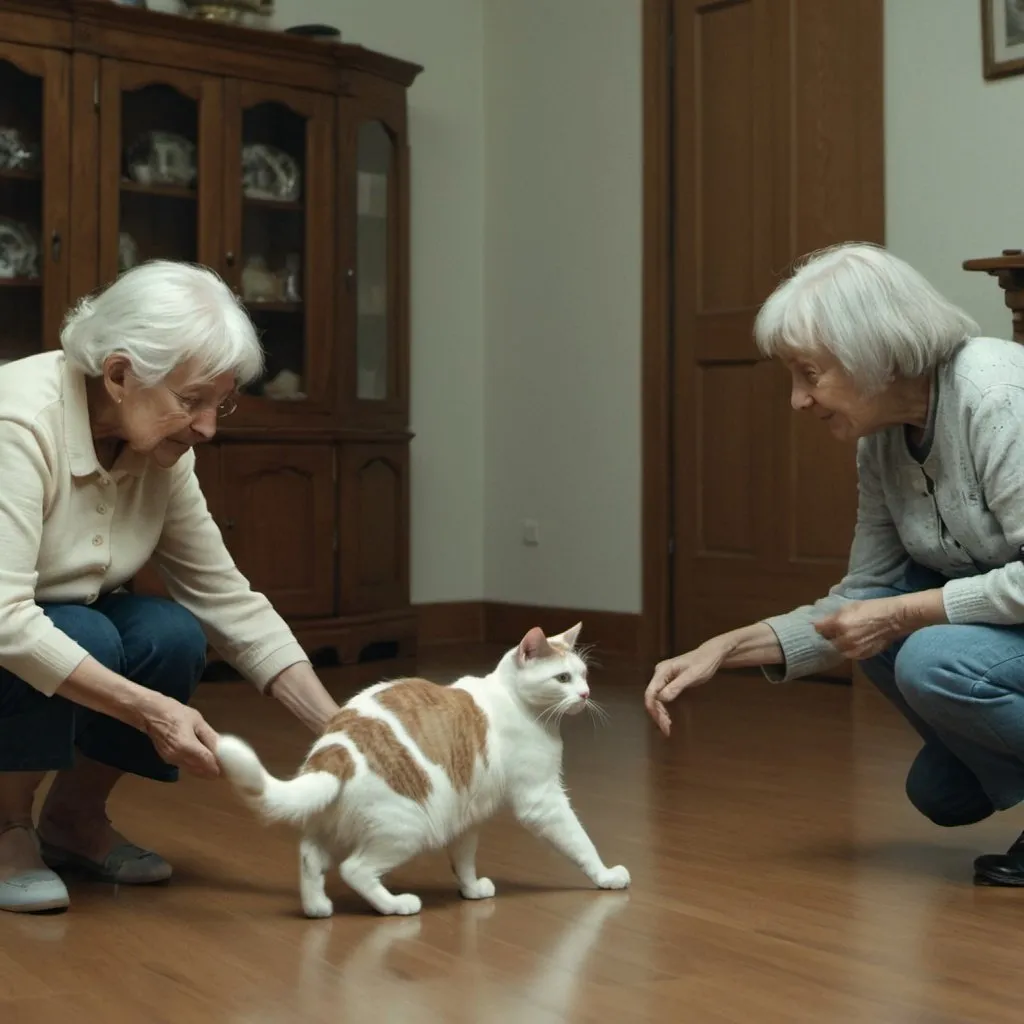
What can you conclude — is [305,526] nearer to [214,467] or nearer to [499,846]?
[214,467]

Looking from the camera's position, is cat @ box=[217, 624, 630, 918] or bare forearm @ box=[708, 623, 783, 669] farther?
bare forearm @ box=[708, 623, 783, 669]

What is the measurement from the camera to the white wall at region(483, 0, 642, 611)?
5.39 m

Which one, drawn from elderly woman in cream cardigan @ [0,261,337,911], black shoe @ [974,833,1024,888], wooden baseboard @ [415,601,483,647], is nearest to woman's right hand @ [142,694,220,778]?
elderly woman in cream cardigan @ [0,261,337,911]

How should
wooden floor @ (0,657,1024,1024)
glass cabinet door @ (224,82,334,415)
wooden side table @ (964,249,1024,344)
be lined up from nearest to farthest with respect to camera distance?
wooden floor @ (0,657,1024,1024), wooden side table @ (964,249,1024,344), glass cabinet door @ (224,82,334,415)

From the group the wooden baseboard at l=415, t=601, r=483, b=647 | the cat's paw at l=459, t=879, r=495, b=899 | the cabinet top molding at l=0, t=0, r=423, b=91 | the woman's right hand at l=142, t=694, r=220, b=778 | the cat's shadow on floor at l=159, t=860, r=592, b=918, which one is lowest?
the cat's shadow on floor at l=159, t=860, r=592, b=918

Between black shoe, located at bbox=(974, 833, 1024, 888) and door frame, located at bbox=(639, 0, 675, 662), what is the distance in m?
2.98

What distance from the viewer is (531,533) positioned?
582cm

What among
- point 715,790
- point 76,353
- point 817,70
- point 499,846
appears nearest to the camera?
point 76,353

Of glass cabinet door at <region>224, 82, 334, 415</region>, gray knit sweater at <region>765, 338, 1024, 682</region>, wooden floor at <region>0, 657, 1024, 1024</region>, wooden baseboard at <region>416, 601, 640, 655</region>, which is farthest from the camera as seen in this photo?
wooden baseboard at <region>416, 601, 640, 655</region>

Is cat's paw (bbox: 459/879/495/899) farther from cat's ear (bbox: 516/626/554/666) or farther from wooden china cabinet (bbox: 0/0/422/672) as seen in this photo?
wooden china cabinet (bbox: 0/0/422/672)

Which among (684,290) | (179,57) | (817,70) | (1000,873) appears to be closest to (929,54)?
(817,70)

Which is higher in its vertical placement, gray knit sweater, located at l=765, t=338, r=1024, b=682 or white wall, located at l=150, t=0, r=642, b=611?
white wall, located at l=150, t=0, r=642, b=611

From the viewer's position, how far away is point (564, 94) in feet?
18.5

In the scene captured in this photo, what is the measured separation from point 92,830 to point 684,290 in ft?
10.7
